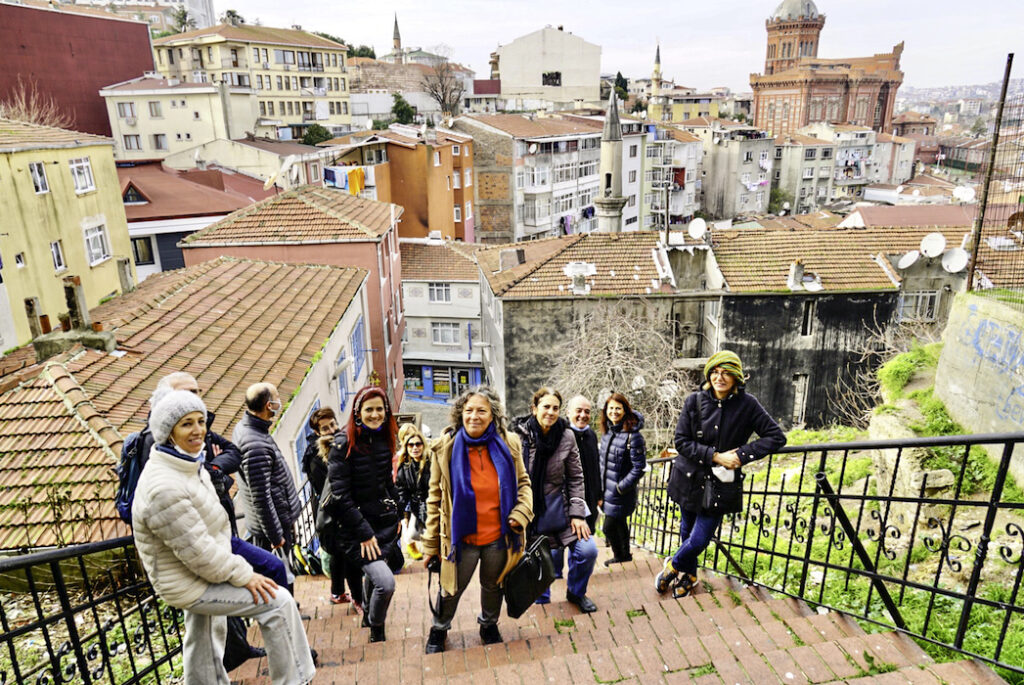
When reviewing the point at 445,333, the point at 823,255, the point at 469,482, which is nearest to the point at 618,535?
the point at 469,482

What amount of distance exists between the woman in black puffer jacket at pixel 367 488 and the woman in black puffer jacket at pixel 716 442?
234cm

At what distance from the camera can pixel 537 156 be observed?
150ft

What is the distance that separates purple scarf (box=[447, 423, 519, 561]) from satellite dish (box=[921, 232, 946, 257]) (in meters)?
20.9

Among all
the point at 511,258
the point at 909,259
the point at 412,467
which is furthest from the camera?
the point at 511,258

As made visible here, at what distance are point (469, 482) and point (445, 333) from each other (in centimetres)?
2892

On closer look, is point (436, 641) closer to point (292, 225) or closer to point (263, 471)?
point (263, 471)

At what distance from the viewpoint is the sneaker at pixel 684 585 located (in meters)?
5.25

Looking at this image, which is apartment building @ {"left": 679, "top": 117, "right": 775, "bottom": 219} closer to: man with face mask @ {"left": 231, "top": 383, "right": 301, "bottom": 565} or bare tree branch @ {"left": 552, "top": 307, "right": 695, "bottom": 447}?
bare tree branch @ {"left": 552, "top": 307, "right": 695, "bottom": 447}

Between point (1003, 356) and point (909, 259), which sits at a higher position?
point (1003, 356)

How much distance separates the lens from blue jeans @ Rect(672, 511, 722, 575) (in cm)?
497

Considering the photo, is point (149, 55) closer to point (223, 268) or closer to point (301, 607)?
point (223, 268)

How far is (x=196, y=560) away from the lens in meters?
3.13

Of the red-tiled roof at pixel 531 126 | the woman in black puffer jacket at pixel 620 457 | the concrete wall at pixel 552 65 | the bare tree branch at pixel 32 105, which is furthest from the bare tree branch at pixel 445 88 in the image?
the woman in black puffer jacket at pixel 620 457

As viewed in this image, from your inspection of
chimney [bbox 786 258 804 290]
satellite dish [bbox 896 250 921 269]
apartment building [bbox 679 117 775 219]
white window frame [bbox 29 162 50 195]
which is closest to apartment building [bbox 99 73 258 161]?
white window frame [bbox 29 162 50 195]
